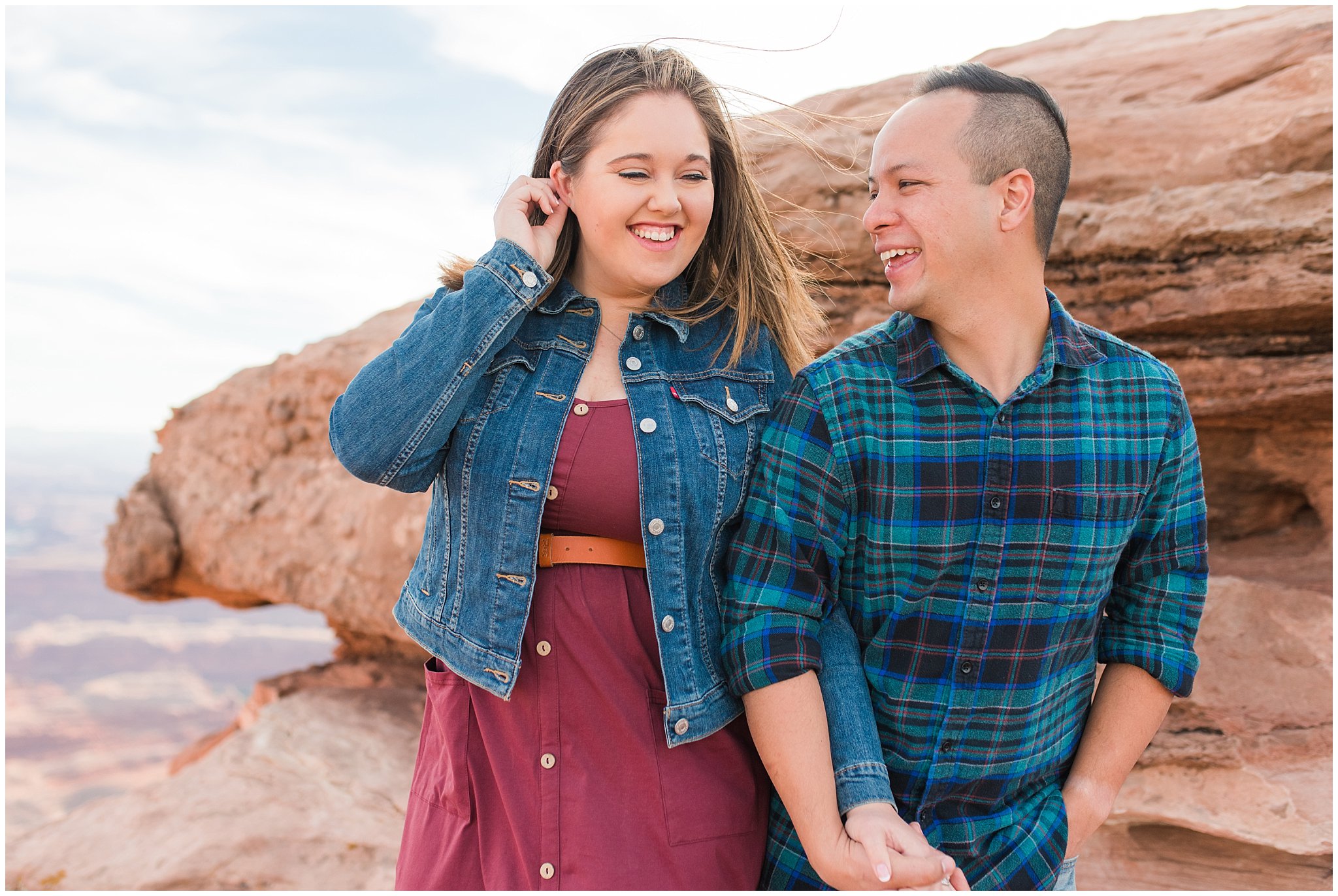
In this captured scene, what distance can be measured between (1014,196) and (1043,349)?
300 millimetres

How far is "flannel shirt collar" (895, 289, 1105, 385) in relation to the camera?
6.12 feet

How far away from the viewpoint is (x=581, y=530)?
1.96 metres

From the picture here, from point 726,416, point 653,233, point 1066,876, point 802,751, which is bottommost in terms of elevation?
point 1066,876

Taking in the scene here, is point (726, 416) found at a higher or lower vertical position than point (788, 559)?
higher

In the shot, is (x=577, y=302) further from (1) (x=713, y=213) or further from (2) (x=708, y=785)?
(2) (x=708, y=785)

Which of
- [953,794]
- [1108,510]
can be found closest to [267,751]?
[953,794]

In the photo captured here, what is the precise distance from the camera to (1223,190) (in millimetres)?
3277

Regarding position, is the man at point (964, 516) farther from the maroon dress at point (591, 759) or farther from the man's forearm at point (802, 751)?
the maroon dress at point (591, 759)

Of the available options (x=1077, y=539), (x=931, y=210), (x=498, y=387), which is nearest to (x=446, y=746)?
(x=498, y=387)

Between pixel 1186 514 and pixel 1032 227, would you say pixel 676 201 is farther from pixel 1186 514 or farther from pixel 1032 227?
pixel 1186 514

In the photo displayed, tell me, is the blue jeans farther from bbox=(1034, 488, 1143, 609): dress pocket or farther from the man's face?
the man's face

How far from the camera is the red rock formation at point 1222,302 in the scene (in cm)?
320

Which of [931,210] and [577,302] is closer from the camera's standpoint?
[931,210]

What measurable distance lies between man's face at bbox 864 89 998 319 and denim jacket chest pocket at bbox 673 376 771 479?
0.37 metres
